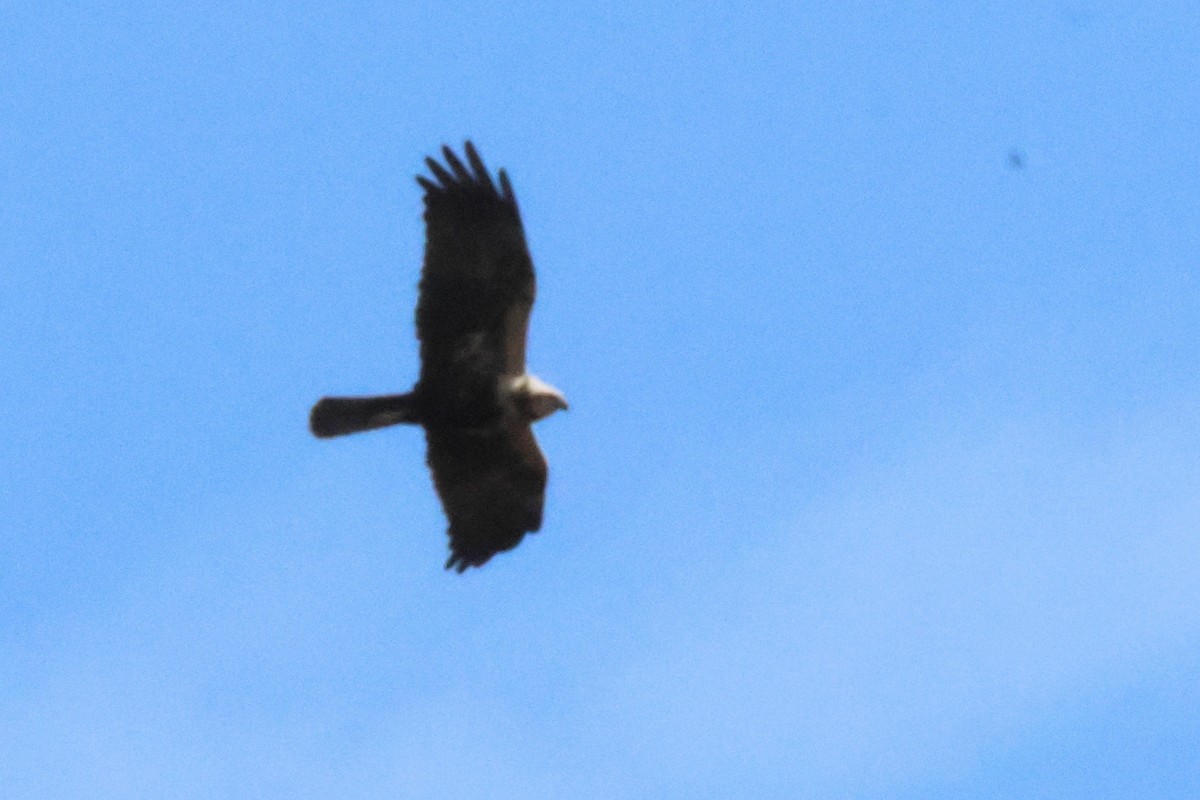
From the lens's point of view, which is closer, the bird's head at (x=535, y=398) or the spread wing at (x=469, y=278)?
the spread wing at (x=469, y=278)

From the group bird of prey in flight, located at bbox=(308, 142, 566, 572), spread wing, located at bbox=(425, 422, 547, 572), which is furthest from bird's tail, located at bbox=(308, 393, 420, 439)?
spread wing, located at bbox=(425, 422, 547, 572)

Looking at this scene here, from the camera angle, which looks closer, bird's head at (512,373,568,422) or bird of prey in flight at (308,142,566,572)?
bird of prey in flight at (308,142,566,572)

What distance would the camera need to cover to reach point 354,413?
21297mm

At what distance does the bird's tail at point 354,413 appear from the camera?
21.3 m

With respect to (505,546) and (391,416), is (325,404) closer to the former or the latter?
(391,416)

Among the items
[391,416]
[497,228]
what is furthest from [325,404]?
[497,228]

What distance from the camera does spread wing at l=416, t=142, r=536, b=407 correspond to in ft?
68.0

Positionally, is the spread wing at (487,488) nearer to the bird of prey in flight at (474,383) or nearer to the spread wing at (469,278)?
the bird of prey in flight at (474,383)

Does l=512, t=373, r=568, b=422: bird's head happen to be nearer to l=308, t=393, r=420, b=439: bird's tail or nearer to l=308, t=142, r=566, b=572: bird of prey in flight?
l=308, t=142, r=566, b=572: bird of prey in flight

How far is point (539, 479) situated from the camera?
22.2 m

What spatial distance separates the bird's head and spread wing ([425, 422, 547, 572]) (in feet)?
0.58

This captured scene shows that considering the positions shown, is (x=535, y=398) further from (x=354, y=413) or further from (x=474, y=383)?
(x=354, y=413)

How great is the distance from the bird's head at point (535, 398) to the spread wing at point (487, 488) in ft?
0.58

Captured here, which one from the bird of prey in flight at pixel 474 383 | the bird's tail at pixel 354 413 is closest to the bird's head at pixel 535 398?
the bird of prey in flight at pixel 474 383
